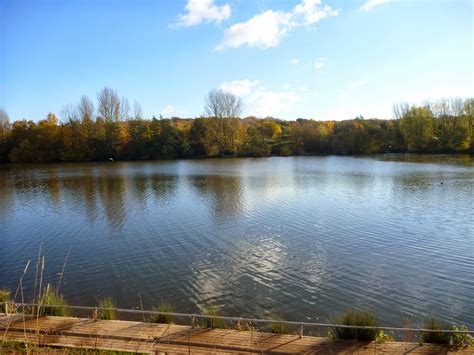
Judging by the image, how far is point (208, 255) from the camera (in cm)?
1302

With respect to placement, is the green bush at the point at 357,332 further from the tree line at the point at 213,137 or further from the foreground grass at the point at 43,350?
the tree line at the point at 213,137

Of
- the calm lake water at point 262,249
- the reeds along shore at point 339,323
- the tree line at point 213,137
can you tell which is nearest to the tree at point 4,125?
the tree line at point 213,137

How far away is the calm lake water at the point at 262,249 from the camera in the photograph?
9430 millimetres

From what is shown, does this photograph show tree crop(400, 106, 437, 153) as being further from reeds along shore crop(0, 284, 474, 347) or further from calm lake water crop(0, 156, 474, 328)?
reeds along shore crop(0, 284, 474, 347)

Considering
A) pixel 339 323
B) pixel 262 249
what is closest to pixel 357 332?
pixel 339 323

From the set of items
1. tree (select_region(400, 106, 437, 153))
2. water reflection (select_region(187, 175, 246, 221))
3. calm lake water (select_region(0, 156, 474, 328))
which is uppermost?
tree (select_region(400, 106, 437, 153))

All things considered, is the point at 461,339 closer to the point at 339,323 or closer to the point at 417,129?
the point at 339,323

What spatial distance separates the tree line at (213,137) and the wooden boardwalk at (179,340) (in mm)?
69936

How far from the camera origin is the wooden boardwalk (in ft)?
19.7

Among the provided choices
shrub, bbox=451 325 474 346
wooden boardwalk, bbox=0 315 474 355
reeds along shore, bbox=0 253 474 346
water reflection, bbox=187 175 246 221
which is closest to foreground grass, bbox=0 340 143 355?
wooden boardwalk, bbox=0 315 474 355

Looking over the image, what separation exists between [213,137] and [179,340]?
72.5 metres

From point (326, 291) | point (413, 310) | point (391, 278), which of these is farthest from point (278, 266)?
point (413, 310)

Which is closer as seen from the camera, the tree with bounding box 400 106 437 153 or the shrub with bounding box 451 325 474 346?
the shrub with bounding box 451 325 474 346

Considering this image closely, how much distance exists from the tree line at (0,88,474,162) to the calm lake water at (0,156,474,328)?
5064cm
